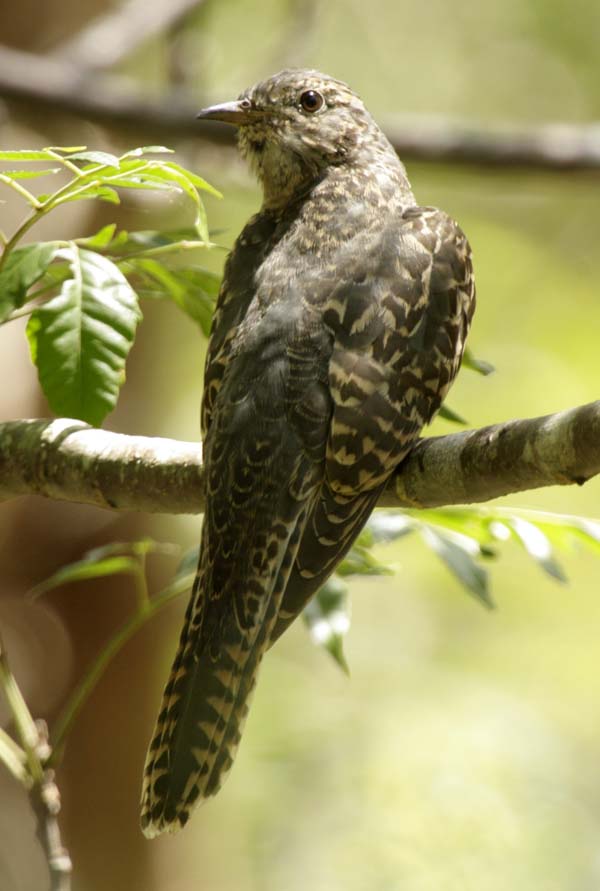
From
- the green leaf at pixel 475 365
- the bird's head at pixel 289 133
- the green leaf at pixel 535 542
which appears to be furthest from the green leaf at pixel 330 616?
the bird's head at pixel 289 133

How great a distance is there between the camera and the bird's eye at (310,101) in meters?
4.16

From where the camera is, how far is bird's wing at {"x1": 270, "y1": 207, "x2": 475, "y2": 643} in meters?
3.12

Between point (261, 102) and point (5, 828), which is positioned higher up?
point (261, 102)

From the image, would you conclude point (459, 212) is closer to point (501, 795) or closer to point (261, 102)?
point (501, 795)

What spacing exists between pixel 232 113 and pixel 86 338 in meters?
1.67

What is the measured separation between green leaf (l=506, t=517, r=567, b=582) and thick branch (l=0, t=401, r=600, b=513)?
24 cm

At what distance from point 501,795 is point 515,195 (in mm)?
6913

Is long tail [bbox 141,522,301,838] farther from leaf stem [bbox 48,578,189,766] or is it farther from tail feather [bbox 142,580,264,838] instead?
→ leaf stem [bbox 48,578,189,766]

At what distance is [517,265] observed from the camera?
1188 cm

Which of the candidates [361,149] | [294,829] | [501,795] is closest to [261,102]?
[361,149]

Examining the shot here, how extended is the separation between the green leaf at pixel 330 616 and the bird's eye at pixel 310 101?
179cm

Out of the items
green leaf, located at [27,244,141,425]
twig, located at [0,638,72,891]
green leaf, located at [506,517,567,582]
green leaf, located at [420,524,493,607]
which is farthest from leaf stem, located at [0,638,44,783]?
green leaf, located at [506,517,567,582]

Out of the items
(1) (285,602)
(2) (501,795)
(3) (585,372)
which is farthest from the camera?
(3) (585,372)

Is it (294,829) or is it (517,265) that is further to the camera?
(517,265)
